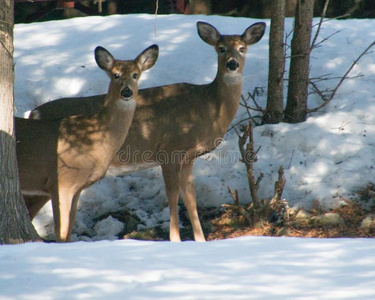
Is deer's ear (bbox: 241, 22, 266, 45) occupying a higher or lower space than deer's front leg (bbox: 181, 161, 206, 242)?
higher

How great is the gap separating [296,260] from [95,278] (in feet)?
4.07

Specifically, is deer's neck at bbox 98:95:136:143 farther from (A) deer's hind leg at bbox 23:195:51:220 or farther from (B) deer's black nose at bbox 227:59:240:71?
(B) deer's black nose at bbox 227:59:240:71

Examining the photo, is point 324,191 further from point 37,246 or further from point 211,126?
point 37,246

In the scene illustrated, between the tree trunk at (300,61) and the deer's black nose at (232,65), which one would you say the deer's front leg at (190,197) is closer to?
the deer's black nose at (232,65)

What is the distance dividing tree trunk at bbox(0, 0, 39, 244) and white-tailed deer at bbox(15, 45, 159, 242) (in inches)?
39.1

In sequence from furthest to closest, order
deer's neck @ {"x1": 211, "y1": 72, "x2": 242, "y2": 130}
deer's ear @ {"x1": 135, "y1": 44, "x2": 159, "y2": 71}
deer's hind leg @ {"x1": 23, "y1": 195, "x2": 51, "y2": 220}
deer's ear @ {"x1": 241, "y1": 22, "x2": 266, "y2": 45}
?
deer's ear @ {"x1": 241, "y1": 22, "x2": 266, "y2": 45} → deer's neck @ {"x1": 211, "y1": 72, "x2": 242, "y2": 130} → deer's hind leg @ {"x1": 23, "y1": 195, "x2": 51, "y2": 220} → deer's ear @ {"x1": 135, "y1": 44, "x2": 159, "y2": 71}

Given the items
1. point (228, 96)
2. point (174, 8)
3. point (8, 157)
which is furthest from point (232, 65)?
point (174, 8)

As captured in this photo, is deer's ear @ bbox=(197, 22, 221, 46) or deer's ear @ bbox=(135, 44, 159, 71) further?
deer's ear @ bbox=(197, 22, 221, 46)

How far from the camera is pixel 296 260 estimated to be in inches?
179

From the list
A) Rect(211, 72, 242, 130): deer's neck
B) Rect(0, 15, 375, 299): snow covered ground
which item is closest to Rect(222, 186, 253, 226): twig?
Rect(0, 15, 375, 299): snow covered ground

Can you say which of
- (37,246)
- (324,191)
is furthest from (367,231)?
(37,246)

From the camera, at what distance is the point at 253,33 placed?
839cm

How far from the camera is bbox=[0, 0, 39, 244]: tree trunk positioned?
5836mm

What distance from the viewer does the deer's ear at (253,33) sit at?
8312mm
